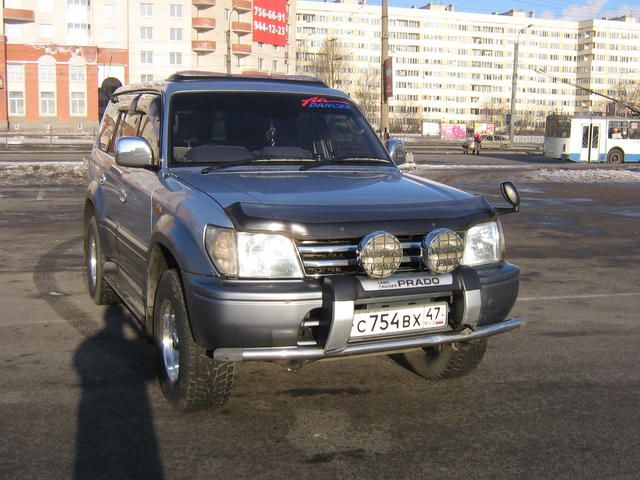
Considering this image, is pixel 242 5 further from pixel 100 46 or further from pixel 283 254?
pixel 283 254

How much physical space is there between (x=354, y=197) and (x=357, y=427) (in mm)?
1267

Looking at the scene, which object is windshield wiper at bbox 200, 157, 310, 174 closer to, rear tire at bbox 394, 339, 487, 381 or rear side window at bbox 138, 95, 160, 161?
rear side window at bbox 138, 95, 160, 161

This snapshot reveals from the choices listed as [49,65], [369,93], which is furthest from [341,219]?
[369,93]

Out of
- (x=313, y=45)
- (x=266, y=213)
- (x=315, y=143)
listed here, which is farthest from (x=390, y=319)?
(x=313, y=45)

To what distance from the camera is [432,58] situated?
13612 cm

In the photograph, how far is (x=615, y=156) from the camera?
40.9m

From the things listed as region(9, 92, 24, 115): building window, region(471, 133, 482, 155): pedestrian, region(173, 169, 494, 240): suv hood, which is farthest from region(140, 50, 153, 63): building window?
region(173, 169, 494, 240): suv hood

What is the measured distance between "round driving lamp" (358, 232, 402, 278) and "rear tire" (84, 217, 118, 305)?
3338mm

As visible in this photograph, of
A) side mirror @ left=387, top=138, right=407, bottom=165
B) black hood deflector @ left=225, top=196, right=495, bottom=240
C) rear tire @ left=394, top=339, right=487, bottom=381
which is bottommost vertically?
rear tire @ left=394, top=339, right=487, bottom=381

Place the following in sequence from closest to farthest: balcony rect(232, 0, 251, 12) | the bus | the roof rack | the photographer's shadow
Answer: the photographer's shadow, the roof rack, the bus, balcony rect(232, 0, 251, 12)

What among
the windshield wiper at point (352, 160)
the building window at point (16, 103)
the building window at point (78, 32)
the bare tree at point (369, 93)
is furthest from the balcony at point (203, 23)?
the windshield wiper at point (352, 160)

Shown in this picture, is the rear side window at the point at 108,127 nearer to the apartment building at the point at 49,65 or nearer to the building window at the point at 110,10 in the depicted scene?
the apartment building at the point at 49,65

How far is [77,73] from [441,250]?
79921 mm

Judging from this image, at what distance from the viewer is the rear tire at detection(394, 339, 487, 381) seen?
4.57m
